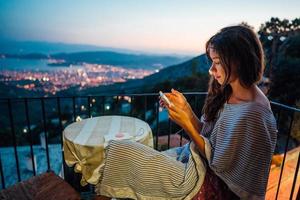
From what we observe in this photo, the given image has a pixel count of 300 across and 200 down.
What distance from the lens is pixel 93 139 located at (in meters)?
1.62

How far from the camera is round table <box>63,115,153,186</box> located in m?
1.53

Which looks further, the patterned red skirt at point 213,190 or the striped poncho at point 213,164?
the patterned red skirt at point 213,190

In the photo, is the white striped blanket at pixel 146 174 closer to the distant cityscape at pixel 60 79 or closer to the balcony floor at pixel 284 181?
the balcony floor at pixel 284 181

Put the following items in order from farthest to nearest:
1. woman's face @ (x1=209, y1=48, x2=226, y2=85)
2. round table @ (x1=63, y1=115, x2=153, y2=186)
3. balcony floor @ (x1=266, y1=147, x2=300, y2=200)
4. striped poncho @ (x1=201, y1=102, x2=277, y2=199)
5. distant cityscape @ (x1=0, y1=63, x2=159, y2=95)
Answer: distant cityscape @ (x1=0, y1=63, x2=159, y2=95) → balcony floor @ (x1=266, y1=147, x2=300, y2=200) → round table @ (x1=63, y1=115, x2=153, y2=186) → woman's face @ (x1=209, y1=48, x2=226, y2=85) → striped poncho @ (x1=201, y1=102, x2=277, y2=199)

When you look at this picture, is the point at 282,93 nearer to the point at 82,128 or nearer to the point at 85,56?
the point at 82,128

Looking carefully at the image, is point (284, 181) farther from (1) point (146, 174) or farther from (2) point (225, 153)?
(1) point (146, 174)

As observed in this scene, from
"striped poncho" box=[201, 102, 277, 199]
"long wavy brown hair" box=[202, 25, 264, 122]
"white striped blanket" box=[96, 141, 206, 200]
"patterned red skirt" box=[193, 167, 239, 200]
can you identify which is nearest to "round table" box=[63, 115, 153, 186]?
"white striped blanket" box=[96, 141, 206, 200]

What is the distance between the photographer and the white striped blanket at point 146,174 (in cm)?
118

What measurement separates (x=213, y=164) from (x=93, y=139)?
90 cm

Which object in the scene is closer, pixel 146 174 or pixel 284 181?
pixel 146 174

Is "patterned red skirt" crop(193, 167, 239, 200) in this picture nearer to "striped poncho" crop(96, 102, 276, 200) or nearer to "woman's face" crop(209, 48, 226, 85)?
"striped poncho" crop(96, 102, 276, 200)

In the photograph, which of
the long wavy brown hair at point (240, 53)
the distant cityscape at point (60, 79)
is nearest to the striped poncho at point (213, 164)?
the long wavy brown hair at point (240, 53)

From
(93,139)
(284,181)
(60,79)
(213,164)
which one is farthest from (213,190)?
(60,79)

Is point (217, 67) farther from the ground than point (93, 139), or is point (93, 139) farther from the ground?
point (217, 67)
